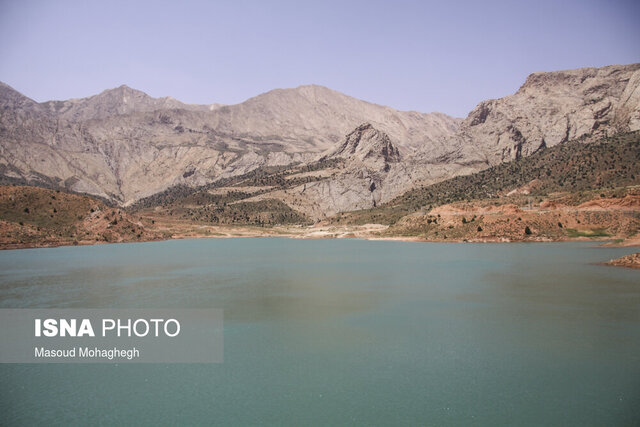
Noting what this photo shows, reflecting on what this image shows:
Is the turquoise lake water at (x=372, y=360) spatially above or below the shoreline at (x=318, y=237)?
above

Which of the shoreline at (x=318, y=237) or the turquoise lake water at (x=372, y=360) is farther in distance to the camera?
the shoreline at (x=318, y=237)

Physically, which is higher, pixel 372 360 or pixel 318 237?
pixel 372 360

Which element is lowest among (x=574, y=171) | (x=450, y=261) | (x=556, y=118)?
(x=450, y=261)

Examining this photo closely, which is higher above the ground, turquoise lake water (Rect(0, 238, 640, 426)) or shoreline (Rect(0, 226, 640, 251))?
turquoise lake water (Rect(0, 238, 640, 426))

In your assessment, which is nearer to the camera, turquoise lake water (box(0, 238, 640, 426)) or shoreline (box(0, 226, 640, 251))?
turquoise lake water (box(0, 238, 640, 426))

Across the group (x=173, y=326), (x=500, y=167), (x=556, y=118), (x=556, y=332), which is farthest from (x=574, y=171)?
(x=173, y=326)

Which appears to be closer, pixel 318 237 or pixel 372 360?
pixel 372 360

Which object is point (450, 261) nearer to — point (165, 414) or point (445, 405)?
point (445, 405)

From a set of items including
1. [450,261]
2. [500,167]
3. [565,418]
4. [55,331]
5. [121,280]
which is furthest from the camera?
[500,167]
